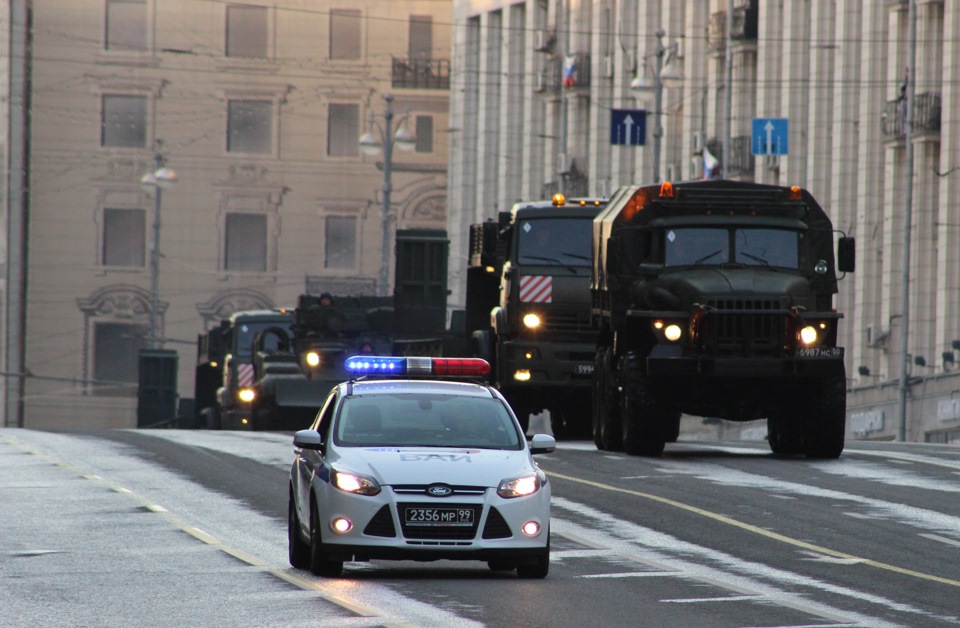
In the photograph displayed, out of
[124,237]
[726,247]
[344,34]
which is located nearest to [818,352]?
[726,247]

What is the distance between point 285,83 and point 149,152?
6.08 meters

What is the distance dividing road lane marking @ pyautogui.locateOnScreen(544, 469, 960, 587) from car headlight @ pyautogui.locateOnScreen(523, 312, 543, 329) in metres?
6.53

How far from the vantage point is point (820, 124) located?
6200cm

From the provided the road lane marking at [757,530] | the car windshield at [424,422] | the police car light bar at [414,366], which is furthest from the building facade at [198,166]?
the car windshield at [424,422]

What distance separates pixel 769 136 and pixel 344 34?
1414 inches

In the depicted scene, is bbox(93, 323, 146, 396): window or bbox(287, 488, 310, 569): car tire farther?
bbox(93, 323, 146, 396): window

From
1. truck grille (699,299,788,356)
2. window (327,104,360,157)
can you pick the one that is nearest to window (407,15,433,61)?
window (327,104,360,157)

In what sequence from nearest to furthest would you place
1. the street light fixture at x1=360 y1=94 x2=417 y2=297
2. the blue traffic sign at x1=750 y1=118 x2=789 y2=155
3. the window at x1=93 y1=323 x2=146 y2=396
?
the blue traffic sign at x1=750 y1=118 x2=789 y2=155
the street light fixture at x1=360 y1=94 x2=417 y2=297
the window at x1=93 y1=323 x2=146 y2=396

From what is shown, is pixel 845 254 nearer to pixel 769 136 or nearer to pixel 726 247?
pixel 726 247

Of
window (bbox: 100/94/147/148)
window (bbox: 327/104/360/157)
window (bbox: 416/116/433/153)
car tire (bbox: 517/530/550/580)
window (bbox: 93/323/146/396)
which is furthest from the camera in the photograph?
window (bbox: 416/116/433/153)

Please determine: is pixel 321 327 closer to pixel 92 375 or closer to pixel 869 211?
pixel 869 211

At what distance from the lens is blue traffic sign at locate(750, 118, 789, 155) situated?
55094 mm

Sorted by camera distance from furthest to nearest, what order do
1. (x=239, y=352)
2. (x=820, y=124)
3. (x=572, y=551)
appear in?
(x=820, y=124), (x=239, y=352), (x=572, y=551)

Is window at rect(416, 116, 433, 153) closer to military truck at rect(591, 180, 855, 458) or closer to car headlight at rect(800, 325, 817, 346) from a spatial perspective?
military truck at rect(591, 180, 855, 458)
